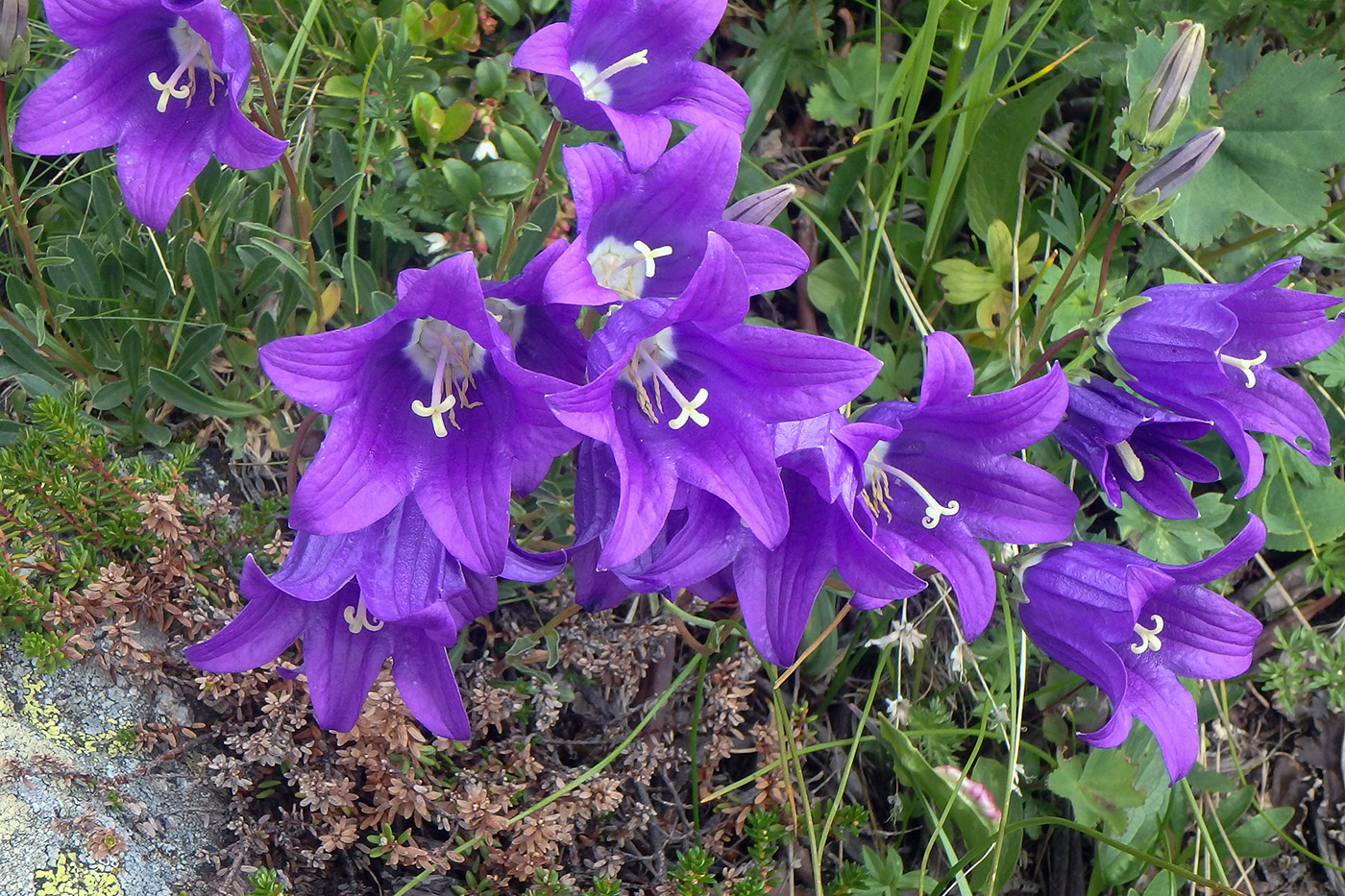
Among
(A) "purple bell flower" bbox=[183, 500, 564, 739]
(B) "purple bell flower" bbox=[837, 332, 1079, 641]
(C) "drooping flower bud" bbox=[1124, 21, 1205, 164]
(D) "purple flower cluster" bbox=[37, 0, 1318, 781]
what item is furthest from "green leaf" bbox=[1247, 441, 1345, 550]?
(A) "purple bell flower" bbox=[183, 500, 564, 739]

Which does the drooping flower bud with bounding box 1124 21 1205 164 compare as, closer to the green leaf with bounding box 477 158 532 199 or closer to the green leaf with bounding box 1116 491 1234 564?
the green leaf with bounding box 1116 491 1234 564

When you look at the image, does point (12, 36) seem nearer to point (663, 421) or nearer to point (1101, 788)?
point (663, 421)

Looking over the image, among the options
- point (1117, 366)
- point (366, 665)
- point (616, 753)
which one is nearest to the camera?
point (366, 665)

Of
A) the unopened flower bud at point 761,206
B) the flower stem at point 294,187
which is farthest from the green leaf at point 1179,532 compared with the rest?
the flower stem at point 294,187

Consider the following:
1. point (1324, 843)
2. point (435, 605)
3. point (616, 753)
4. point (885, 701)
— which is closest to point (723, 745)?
point (616, 753)

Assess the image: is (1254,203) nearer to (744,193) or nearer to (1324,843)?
(744,193)

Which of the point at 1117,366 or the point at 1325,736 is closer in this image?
the point at 1117,366
